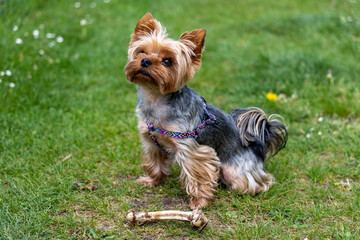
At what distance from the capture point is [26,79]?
6.29 metres

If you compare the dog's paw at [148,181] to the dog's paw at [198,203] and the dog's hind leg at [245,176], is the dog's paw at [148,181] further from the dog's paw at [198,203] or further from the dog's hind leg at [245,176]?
the dog's hind leg at [245,176]

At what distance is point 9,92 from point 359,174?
16.5 feet

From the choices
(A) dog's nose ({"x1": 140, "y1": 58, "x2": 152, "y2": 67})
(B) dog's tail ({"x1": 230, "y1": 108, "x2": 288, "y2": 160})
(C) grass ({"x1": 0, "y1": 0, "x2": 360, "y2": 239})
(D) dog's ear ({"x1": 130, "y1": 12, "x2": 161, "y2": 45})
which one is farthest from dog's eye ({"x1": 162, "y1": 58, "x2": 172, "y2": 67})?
(C) grass ({"x1": 0, "y1": 0, "x2": 360, "y2": 239})

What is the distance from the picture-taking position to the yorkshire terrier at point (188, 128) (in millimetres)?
3633

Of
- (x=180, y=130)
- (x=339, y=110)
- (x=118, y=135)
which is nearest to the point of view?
(x=180, y=130)

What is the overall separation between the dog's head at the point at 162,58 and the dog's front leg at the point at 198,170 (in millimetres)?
687

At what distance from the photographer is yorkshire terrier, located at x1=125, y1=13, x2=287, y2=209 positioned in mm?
3633

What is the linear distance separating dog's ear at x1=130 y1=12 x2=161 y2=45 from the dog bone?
1.73 metres

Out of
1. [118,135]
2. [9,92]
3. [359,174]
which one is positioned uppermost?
[9,92]

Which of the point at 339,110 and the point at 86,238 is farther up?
the point at 86,238

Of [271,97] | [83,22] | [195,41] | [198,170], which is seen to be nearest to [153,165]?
[198,170]

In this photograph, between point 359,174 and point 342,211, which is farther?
point 359,174

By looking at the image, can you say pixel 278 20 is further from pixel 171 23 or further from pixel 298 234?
pixel 298 234

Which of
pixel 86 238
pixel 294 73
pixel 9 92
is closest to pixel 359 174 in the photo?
pixel 294 73
